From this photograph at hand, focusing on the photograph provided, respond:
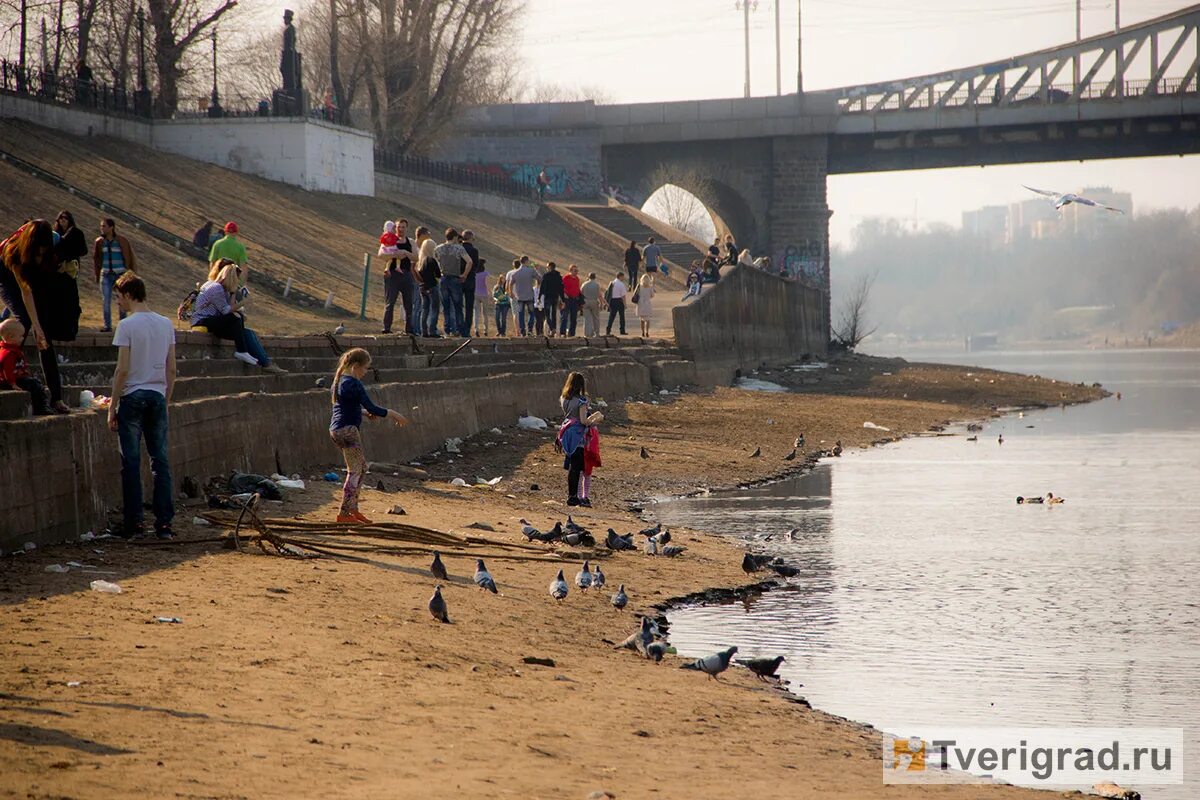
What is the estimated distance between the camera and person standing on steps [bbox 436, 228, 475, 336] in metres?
25.3

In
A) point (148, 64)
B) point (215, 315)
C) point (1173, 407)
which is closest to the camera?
point (215, 315)

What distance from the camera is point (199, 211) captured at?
125ft

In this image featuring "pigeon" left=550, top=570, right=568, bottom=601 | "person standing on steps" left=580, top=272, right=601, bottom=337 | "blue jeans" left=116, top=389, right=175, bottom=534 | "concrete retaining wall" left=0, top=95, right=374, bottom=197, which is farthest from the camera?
"concrete retaining wall" left=0, top=95, right=374, bottom=197

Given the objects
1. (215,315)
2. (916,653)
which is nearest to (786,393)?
(215,315)

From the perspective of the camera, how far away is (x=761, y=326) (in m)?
48.3

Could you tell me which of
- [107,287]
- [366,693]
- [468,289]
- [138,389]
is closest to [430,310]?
[468,289]

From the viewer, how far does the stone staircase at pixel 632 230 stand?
64125mm

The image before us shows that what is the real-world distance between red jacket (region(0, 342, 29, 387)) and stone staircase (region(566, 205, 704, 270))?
50.2 metres

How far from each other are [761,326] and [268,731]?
138 feet

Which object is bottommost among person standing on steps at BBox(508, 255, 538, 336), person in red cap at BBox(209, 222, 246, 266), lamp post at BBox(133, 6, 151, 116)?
person standing on steps at BBox(508, 255, 538, 336)

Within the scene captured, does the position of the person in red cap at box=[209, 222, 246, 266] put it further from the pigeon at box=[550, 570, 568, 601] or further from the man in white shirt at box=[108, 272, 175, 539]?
the pigeon at box=[550, 570, 568, 601]

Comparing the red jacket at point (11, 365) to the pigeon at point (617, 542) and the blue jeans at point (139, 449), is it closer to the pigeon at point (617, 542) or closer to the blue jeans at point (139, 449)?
the blue jeans at point (139, 449)

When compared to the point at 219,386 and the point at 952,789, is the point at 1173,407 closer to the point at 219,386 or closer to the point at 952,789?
the point at 219,386

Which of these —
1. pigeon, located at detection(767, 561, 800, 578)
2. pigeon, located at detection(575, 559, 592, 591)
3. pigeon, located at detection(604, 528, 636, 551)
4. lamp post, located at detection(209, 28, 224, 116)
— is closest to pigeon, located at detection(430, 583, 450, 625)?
pigeon, located at detection(575, 559, 592, 591)
